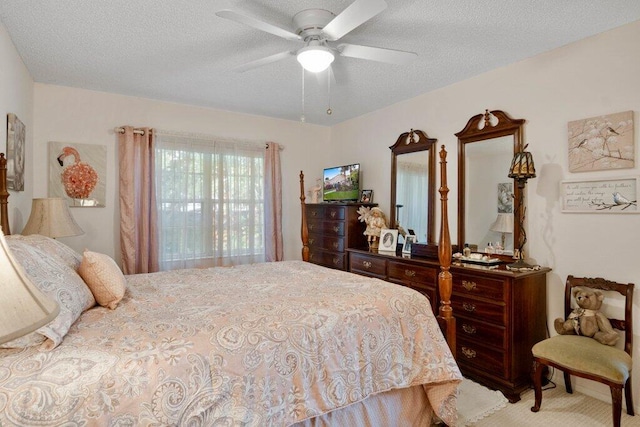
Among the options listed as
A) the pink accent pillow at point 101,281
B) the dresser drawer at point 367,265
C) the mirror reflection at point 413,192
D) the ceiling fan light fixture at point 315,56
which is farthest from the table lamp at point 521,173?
the pink accent pillow at point 101,281

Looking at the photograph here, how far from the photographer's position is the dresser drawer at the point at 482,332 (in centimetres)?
258

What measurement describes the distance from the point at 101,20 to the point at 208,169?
213 cm

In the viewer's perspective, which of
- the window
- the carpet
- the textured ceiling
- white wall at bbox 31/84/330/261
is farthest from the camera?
the window

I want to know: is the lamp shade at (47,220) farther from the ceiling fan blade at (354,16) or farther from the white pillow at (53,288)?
the ceiling fan blade at (354,16)

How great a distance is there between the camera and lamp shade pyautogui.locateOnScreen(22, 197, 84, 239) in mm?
2750

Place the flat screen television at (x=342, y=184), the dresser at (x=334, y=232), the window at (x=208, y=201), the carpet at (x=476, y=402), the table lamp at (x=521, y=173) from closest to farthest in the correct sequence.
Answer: the carpet at (x=476, y=402), the table lamp at (x=521, y=173), the window at (x=208, y=201), the dresser at (x=334, y=232), the flat screen television at (x=342, y=184)

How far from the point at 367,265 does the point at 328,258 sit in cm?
74

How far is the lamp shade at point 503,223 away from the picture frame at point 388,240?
1024mm

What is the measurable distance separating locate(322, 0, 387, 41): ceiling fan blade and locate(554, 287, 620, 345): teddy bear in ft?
7.56

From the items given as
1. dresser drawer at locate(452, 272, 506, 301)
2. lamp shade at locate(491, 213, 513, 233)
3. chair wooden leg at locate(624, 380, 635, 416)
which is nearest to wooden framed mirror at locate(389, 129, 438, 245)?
lamp shade at locate(491, 213, 513, 233)

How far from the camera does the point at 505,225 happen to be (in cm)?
303

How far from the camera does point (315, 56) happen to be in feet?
7.29

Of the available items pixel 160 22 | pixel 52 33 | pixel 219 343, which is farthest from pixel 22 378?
pixel 52 33

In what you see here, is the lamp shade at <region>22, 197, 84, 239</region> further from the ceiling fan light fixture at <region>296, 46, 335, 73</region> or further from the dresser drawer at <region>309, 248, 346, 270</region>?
the dresser drawer at <region>309, 248, 346, 270</region>
